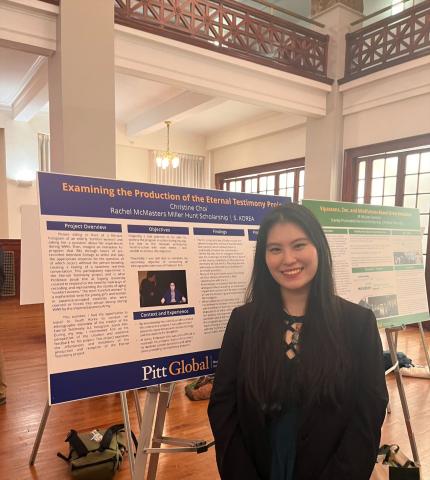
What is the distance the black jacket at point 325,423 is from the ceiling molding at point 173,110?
5.47 meters

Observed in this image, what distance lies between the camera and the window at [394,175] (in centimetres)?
563

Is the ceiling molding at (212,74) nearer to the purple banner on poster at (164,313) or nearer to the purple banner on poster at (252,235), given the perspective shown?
the purple banner on poster at (252,235)

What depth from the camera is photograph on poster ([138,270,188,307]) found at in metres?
1.44

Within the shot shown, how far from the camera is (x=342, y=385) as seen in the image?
1172 mm

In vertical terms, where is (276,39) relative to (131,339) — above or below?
above

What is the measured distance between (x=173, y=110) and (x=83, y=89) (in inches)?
126

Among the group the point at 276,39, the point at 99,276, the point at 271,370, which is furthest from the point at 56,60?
the point at 271,370

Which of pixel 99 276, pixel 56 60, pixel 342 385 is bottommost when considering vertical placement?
pixel 342 385

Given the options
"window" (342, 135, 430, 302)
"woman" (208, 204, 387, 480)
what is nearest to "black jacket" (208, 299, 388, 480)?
"woman" (208, 204, 387, 480)

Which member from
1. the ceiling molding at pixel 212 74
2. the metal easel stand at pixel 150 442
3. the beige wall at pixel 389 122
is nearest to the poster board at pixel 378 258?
the metal easel stand at pixel 150 442

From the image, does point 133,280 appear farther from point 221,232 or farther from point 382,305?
point 382,305

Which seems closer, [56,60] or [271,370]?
[271,370]

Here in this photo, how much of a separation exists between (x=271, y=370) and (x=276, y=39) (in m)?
5.19

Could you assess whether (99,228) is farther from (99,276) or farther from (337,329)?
(337,329)
